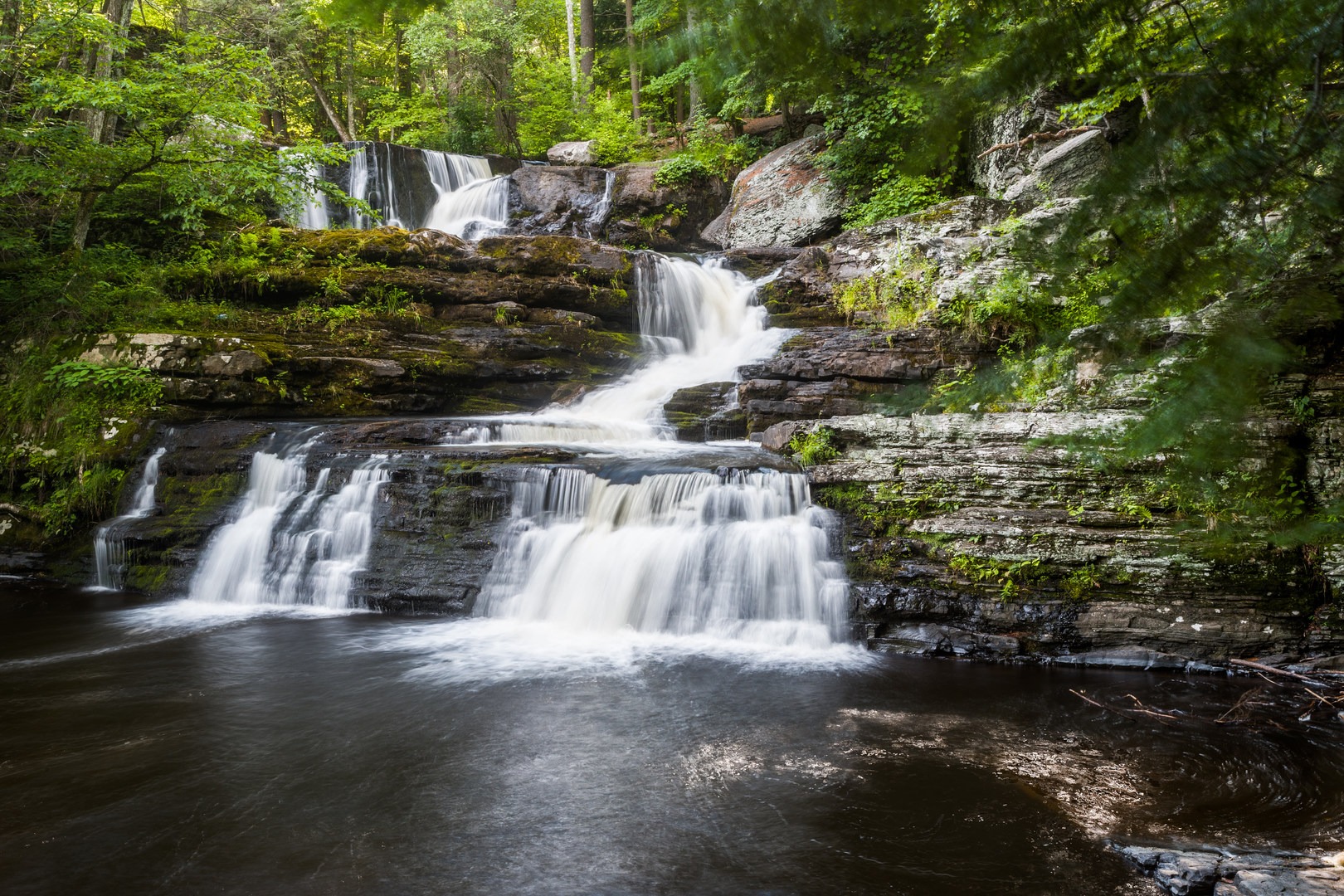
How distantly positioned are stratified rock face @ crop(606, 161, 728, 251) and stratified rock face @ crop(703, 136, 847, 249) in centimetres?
115

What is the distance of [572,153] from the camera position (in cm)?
2161

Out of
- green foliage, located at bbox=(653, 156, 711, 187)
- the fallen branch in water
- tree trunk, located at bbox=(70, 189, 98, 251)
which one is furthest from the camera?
green foliage, located at bbox=(653, 156, 711, 187)

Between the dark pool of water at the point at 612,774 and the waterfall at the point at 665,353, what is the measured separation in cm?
427

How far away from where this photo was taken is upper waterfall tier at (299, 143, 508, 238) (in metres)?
17.7

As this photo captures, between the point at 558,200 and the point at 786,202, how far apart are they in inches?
234

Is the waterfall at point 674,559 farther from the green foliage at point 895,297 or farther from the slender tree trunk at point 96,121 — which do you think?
the slender tree trunk at point 96,121

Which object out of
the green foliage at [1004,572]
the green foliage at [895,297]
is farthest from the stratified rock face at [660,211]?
the green foliage at [1004,572]

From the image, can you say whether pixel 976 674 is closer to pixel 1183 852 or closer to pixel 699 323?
pixel 1183 852

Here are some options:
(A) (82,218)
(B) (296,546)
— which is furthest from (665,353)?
(A) (82,218)

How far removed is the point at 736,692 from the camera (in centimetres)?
532

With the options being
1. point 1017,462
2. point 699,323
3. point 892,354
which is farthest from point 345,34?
point 1017,462

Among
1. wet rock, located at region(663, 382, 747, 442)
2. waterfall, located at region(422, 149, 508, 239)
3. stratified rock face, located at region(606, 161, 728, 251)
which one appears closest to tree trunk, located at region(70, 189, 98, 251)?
waterfall, located at region(422, 149, 508, 239)

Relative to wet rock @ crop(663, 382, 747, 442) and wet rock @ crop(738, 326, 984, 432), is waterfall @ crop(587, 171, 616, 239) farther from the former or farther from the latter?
wet rock @ crop(738, 326, 984, 432)

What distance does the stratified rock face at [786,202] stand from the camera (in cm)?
1594
